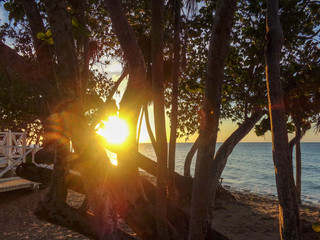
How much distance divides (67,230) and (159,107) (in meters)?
5.35

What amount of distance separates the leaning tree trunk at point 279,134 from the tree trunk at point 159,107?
4.99ft

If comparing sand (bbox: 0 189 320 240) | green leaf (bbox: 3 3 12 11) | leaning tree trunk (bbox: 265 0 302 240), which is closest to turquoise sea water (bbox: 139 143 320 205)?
sand (bbox: 0 189 320 240)

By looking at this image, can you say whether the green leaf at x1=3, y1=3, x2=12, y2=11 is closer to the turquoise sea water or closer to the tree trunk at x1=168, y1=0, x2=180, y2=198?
the tree trunk at x1=168, y1=0, x2=180, y2=198

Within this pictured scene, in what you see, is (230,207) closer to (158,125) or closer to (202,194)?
(158,125)

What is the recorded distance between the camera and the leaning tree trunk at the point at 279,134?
3.38 m

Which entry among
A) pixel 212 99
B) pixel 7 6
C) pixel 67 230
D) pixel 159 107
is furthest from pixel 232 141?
pixel 7 6

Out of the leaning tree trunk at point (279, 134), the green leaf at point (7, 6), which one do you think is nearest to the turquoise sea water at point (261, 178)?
the leaning tree trunk at point (279, 134)

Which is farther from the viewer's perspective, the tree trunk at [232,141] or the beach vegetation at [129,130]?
the tree trunk at [232,141]

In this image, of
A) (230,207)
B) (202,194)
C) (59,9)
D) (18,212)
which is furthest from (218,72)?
(230,207)

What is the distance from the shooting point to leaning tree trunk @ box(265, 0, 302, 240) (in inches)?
133

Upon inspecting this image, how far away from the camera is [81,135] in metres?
3.36

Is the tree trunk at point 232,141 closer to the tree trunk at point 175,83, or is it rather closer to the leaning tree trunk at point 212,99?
the tree trunk at point 175,83

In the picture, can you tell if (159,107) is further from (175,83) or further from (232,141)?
(232,141)

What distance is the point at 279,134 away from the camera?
3.38m
